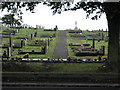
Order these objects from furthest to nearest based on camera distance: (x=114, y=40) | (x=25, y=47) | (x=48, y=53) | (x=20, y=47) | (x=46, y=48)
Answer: (x=25, y=47) → (x=20, y=47) → (x=46, y=48) → (x=48, y=53) → (x=114, y=40)

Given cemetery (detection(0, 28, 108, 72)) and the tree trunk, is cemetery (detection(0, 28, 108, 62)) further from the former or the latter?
the tree trunk

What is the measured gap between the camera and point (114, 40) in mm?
13289

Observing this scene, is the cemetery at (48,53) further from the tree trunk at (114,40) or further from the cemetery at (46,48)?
the tree trunk at (114,40)

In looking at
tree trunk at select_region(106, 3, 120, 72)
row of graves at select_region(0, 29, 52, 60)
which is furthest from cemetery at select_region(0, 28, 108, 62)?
tree trunk at select_region(106, 3, 120, 72)

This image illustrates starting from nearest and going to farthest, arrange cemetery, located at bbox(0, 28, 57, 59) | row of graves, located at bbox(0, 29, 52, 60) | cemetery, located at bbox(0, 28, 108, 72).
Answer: cemetery, located at bbox(0, 28, 108, 72) → row of graves, located at bbox(0, 29, 52, 60) → cemetery, located at bbox(0, 28, 57, 59)

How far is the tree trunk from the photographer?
12.4 m

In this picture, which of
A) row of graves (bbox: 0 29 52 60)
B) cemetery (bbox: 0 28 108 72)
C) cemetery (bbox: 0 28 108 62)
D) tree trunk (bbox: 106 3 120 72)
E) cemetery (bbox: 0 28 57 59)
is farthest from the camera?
cemetery (bbox: 0 28 57 59)

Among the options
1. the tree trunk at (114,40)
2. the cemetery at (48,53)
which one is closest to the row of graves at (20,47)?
the cemetery at (48,53)

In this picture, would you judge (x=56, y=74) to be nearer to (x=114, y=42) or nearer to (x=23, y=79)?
(x=23, y=79)

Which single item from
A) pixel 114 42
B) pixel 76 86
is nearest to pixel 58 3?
pixel 114 42

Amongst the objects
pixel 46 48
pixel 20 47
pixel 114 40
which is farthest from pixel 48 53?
pixel 114 40

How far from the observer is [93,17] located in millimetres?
13930

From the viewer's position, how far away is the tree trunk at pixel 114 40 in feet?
40.6

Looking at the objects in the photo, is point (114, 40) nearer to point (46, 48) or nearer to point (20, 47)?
point (46, 48)
